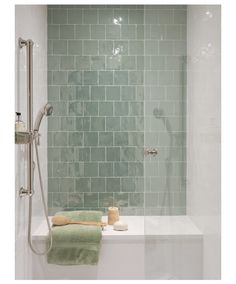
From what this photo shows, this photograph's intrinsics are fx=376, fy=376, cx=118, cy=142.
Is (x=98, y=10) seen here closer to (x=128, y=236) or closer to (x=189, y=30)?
(x=189, y=30)

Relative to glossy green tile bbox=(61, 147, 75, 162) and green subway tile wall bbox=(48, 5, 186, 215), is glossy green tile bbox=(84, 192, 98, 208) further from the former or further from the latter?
glossy green tile bbox=(61, 147, 75, 162)

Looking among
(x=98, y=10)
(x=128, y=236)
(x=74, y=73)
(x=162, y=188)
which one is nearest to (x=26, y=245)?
(x=128, y=236)

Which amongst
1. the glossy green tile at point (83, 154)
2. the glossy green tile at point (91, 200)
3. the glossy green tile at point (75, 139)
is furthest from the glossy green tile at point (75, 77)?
the glossy green tile at point (91, 200)

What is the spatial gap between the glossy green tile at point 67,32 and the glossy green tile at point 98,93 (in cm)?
38

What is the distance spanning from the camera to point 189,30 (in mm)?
1712

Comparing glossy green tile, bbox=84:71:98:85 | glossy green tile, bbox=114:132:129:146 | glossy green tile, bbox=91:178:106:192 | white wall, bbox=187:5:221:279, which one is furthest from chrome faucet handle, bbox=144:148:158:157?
glossy green tile, bbox=84:71:98:85

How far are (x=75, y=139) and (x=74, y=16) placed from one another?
84cm

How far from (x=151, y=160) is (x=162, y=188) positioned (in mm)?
189

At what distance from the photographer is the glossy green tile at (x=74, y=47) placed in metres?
2.54

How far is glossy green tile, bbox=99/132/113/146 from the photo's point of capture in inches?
101

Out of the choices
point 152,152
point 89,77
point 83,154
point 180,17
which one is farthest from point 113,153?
point 180,17

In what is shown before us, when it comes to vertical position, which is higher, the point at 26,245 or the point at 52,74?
the point at 52,74

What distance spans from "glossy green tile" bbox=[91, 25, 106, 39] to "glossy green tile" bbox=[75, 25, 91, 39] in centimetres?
3

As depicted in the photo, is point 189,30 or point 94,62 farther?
point 94,62
